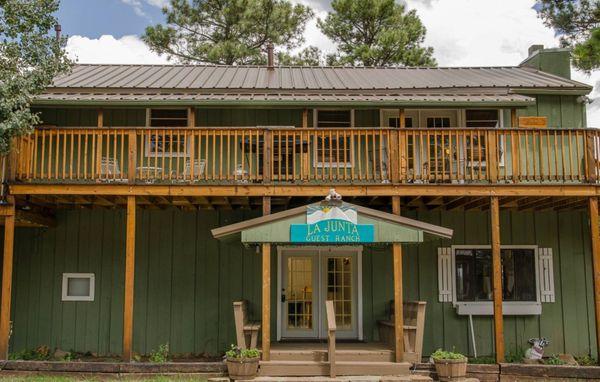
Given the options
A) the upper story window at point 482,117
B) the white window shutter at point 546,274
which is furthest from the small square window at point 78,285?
the white window shutter at point 546,274

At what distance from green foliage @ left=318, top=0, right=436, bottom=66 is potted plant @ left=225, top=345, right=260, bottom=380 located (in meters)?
19.4

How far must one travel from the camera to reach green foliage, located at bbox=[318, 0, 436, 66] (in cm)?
2725

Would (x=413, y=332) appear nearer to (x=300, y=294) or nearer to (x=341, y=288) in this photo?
(x=341, y=288)

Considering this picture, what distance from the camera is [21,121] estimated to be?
10.3 metres

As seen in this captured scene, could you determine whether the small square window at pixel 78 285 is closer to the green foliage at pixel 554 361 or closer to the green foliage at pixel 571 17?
the green foliage at pixel 554 361

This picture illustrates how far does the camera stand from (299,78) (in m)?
15.9

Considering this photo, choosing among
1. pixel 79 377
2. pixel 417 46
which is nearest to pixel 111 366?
pixel 79 377

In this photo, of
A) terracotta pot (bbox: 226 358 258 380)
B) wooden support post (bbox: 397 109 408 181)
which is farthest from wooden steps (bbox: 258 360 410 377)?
wooden support post (bbox: 397 109 408 181)

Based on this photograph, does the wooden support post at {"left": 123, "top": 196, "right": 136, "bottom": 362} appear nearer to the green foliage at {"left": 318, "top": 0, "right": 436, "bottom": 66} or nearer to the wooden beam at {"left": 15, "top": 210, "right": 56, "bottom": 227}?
the wooden beam at {"left": 15, "top": 210, "right": 56, "bottom": 227}

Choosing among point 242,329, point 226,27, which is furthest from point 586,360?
point 226,27

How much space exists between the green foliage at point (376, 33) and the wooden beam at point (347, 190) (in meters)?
16.7

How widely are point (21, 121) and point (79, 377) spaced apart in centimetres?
452

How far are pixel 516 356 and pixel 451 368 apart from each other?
3295 mm

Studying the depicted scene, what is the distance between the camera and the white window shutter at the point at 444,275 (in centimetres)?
1318
